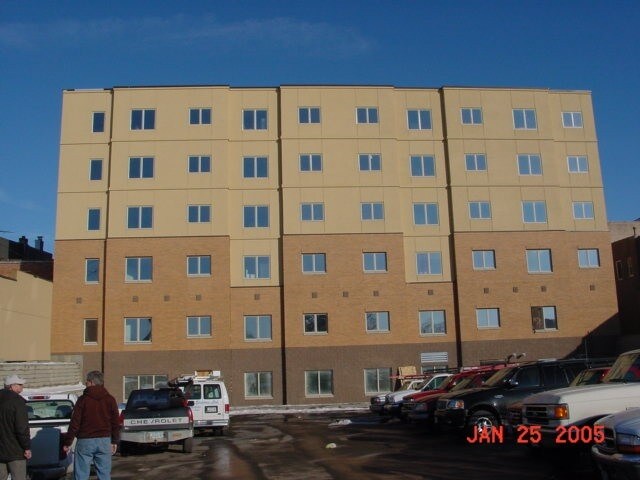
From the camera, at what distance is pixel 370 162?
41.7m

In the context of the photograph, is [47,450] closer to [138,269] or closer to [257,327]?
[257,327]

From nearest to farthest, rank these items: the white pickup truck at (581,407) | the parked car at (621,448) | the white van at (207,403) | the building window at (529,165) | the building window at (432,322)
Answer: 1. the parked car at (621,448)
2. the white pickup truck at (581,407)
3. the white van at (207,403)
4. the building window at (432,322)
5. the building window at (529,165)

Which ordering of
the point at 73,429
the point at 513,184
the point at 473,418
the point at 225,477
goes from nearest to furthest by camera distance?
the point at 73,429 → the point at 225,477 → the point at 473,418 → the point at 513,184

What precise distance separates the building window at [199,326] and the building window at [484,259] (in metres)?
16.3

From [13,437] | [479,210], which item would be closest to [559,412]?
[13,437]

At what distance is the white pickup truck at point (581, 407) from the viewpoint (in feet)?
35.6

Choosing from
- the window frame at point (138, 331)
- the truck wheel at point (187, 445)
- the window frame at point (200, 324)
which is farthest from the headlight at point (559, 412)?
the window frame at point (138, 331)

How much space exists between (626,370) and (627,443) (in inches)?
149

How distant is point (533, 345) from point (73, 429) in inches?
1400

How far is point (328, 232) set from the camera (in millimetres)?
40719

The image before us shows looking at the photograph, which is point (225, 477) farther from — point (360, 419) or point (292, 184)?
point (292, 184)

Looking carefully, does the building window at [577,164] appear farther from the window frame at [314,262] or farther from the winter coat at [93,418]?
the winter coat at [93,418]

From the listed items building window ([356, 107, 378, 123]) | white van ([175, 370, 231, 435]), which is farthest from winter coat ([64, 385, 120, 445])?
building window ([356, 107, 378, 123])

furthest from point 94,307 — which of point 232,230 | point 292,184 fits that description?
point 292,184
